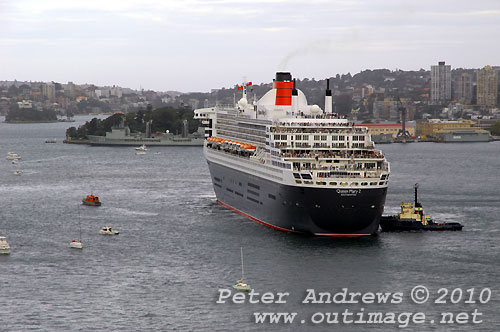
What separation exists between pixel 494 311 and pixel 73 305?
1403 centimetres

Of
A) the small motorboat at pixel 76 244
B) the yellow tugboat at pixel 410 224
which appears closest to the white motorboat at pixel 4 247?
the small motorboat at pixel 76 244

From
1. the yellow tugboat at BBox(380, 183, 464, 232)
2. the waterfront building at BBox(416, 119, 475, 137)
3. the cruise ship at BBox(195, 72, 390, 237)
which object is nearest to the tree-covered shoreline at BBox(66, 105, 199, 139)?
the waterfront building at BBox(416, 119, 475, 137)

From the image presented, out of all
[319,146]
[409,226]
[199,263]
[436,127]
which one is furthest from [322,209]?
[436,127]

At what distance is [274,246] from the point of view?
4225 centimetres

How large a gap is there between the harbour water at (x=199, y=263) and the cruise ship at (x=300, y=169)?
0.90 meters

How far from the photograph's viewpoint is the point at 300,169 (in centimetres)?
4369

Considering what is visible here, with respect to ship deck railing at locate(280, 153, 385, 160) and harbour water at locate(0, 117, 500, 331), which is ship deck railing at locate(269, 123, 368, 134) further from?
harbour water at locate(0, 117, 500, 331)

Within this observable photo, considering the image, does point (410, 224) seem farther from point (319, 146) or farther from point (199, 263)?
point (199, 263)

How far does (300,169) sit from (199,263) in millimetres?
7223

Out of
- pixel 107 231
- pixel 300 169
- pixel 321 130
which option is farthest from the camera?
pixel 321 130

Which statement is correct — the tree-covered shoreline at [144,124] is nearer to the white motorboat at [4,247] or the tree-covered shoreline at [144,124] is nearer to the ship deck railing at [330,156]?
the ship deck railing at [330,156]

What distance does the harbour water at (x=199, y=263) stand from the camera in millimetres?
31797

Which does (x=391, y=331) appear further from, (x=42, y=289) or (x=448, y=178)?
(x=448, y=178)

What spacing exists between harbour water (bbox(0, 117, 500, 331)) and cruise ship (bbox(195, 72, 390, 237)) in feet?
2.97
